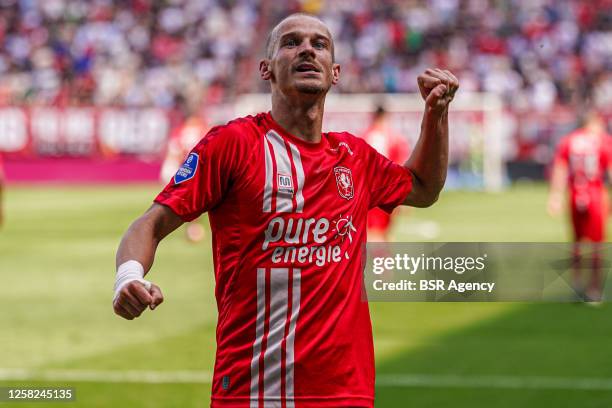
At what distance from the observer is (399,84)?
123ft

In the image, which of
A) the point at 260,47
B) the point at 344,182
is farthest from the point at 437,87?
the point at 260,47

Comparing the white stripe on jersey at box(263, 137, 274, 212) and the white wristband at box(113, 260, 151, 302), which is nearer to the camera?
the white wristband at box(113, 260, 151, 302)

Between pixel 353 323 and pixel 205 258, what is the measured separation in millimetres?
14052

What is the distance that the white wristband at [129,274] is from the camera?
3.60 meters

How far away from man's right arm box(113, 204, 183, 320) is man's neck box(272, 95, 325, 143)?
63 centimetres

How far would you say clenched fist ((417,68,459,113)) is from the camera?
457 cm

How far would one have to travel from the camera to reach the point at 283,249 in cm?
412

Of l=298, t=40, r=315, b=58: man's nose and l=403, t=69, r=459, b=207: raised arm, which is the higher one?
l=298, t=40, r=315, b=58: man's nose

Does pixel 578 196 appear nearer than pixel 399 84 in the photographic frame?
Yes

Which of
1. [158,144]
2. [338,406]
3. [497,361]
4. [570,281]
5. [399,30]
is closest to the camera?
[338,406]

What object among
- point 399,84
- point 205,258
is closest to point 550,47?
point 399,84

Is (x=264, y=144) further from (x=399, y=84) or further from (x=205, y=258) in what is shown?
(x=399, y=84)

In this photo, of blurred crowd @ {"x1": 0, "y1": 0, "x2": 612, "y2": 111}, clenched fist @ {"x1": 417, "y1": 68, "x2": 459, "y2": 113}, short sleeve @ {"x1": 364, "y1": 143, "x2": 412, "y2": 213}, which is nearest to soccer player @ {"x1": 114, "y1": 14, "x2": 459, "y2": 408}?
short sleeve @ {"x1": 364, "y1": 143, "x2": 412, "y2": 213}

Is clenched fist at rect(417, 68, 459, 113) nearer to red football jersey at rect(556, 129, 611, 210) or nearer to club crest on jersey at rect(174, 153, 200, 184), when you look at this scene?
club crest on jersey at rect(174, 153, 200, 184)
